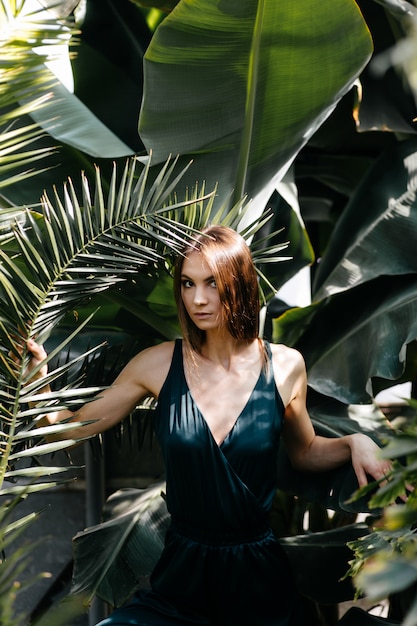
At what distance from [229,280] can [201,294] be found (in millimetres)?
77

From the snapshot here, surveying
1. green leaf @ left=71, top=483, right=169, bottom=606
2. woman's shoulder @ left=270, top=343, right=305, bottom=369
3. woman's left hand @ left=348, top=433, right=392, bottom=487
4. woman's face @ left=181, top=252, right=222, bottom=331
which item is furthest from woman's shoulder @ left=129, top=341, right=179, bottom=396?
green leaf @ left=71, top=483, right=169, bottom=606

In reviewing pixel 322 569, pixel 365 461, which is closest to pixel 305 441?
pixel 365 461

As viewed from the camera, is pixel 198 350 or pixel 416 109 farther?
pixel 416 109

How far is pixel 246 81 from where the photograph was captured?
2.46m

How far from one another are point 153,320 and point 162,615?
1.05 m

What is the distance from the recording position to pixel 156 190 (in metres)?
2.02

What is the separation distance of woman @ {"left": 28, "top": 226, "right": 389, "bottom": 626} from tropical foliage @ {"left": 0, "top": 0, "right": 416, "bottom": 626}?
150 mm

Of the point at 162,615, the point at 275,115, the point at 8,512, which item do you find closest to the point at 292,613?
the point at 162,615

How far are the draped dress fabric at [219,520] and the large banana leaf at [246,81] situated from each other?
2.71ft

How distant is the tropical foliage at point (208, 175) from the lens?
188 cm

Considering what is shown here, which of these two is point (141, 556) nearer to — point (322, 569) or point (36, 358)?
point (322, 569)

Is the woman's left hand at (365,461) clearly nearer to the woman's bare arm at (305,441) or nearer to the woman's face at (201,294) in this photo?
the woman's bare arm at (305,441)

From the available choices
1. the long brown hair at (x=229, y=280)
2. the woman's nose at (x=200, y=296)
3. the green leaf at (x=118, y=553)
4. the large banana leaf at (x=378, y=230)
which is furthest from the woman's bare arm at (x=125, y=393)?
the large banana leaf at (x=378, y=230)

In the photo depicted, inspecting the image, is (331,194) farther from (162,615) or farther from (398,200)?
(162,615)
